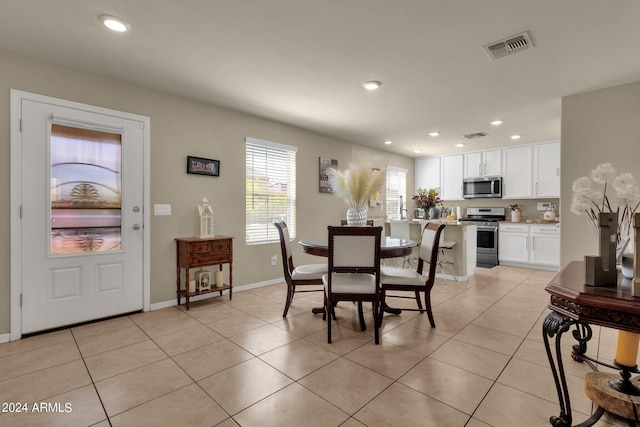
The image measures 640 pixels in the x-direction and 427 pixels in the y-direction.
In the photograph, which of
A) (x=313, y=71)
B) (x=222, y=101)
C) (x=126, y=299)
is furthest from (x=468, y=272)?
(x=126, y=299)

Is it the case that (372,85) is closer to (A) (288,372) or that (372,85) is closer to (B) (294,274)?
(B) (294,274)

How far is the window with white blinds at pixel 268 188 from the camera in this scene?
4344mm

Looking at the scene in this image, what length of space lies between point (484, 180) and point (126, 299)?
265 inches

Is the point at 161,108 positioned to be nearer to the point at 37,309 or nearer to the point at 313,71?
the point at 313,71

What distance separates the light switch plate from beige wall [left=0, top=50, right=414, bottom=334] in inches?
2.2

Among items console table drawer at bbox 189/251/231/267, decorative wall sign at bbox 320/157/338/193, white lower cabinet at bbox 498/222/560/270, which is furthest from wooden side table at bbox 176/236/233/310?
white lower cabinet at bbox 498/222/560/270

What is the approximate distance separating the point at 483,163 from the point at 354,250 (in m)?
5.41

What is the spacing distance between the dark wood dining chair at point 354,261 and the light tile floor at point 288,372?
0.39m

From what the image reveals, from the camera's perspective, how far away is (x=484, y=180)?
6.55 meters

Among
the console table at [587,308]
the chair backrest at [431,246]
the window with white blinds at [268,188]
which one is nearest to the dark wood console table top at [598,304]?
the console table at [587,308]

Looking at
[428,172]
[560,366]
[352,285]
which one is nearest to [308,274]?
[352,285]

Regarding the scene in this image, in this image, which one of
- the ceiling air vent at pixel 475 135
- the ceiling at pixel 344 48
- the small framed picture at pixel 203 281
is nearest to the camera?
→ the ceiling at pixel 344 48

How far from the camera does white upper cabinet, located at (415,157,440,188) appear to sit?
7.35m

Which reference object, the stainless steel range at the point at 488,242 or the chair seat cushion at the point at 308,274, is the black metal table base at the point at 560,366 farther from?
the stainless steel range at the point at 488,242
